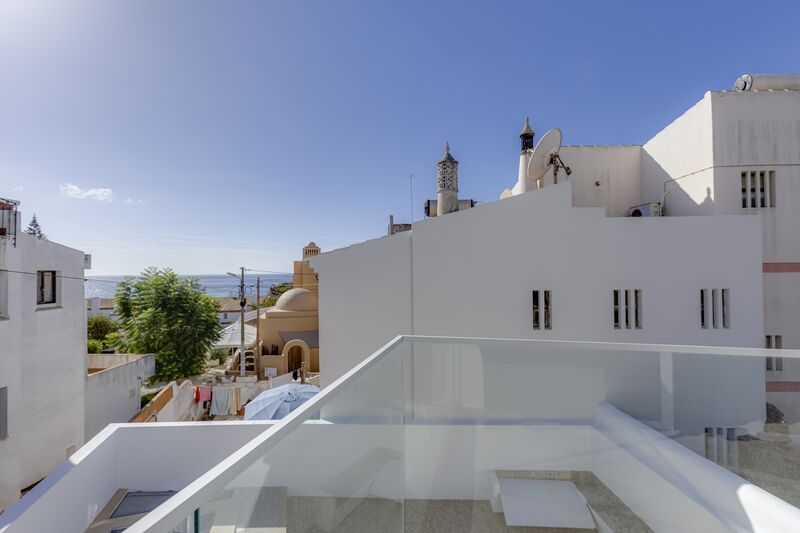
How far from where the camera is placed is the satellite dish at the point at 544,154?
323 inches

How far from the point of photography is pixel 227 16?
28.2 feet

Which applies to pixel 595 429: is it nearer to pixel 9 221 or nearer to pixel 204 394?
pixel 9 221

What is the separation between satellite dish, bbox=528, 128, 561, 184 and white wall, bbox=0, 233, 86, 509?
13038 millimetres

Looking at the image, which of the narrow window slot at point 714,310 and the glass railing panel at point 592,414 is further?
the narrow window slot at point 714,310

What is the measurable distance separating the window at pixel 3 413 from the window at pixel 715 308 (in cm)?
1579

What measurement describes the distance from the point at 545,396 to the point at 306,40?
33.0ft

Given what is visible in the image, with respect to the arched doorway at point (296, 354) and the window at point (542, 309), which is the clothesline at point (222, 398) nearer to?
the arched doorway at point (296, 354)

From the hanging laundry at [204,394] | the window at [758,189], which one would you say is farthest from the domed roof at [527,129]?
the hanging laundry at [204,394]

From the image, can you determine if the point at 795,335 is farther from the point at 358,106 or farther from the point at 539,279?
the point at 358,106

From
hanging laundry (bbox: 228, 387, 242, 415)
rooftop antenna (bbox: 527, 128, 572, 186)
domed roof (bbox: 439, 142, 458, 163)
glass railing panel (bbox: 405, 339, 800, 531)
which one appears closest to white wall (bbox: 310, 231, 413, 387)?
domed roof (bbox: 439, 142, 458, 163)

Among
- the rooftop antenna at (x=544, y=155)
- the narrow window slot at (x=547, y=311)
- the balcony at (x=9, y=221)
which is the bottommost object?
the narrow window slot at (x=547, y=311)

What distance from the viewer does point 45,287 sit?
1034 centimetres

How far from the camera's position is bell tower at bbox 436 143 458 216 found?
970cm

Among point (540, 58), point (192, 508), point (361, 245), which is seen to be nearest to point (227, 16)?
point (361, 245)
